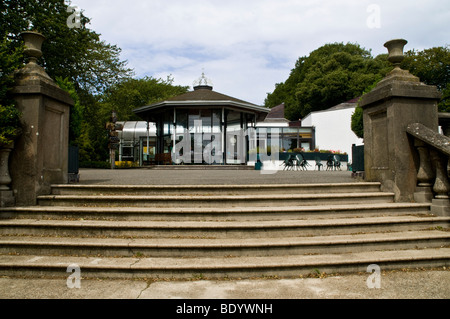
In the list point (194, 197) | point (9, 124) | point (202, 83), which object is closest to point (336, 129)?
point (202, 83)

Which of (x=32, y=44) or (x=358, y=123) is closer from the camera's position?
(x=32, y=44)

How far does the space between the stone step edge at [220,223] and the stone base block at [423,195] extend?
1.61 feet

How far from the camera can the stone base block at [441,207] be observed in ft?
16.1

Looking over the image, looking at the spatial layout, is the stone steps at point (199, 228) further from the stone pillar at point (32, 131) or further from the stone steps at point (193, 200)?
the stone pillar at point (32, 131)

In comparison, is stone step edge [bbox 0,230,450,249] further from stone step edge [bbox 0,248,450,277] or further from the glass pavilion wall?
the glass pavilion wall

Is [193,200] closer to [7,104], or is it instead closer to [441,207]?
[7,104]

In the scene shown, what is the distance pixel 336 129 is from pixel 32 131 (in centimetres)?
3405

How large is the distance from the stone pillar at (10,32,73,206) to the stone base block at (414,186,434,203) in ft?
21.6

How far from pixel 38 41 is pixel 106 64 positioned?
22886 millimetres

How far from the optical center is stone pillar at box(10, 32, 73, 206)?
5109mm

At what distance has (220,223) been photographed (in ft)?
14.7

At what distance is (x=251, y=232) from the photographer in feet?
14.2

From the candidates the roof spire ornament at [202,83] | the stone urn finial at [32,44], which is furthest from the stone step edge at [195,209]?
the roof spire ornament at [202,83]
